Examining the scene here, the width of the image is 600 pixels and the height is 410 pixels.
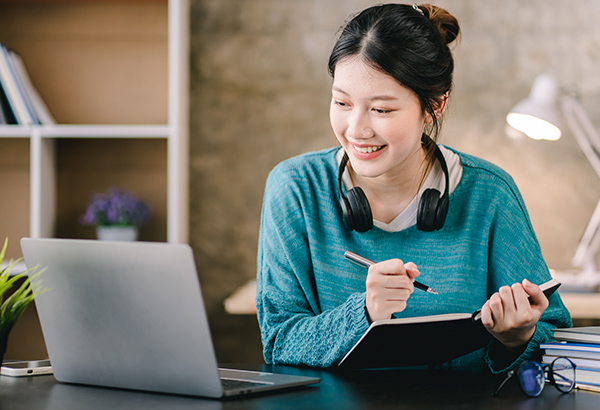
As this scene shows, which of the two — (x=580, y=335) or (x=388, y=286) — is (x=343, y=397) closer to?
(x=388, y=286)

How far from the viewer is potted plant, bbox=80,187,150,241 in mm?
2398

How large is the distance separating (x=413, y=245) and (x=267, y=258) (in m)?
0.32

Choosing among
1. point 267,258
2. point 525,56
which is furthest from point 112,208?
point 525,56

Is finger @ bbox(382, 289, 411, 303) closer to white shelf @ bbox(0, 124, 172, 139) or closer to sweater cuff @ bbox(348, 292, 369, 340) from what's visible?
sweater cuff @ bbox(348, 292, 369, 340)

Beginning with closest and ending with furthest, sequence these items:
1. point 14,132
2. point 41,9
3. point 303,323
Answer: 1. point 303,323
2. point 14,132
3. point 41,9

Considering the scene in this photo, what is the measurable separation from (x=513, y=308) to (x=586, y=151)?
5.87 feet

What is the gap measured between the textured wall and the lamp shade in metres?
0.33

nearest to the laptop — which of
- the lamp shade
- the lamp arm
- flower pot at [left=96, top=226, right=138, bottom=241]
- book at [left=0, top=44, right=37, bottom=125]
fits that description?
flower pot at [left=96, top=226, right=138, bottom=241]

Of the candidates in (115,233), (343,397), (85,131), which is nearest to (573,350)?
(343,397)

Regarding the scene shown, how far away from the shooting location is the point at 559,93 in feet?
8.80

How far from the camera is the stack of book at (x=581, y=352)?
37.1 inches

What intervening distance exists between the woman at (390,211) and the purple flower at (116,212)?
3.52 ft

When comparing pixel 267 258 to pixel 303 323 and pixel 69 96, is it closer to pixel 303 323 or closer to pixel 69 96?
→ pixel 303 323

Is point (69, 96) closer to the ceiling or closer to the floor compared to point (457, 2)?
closer to the floor
